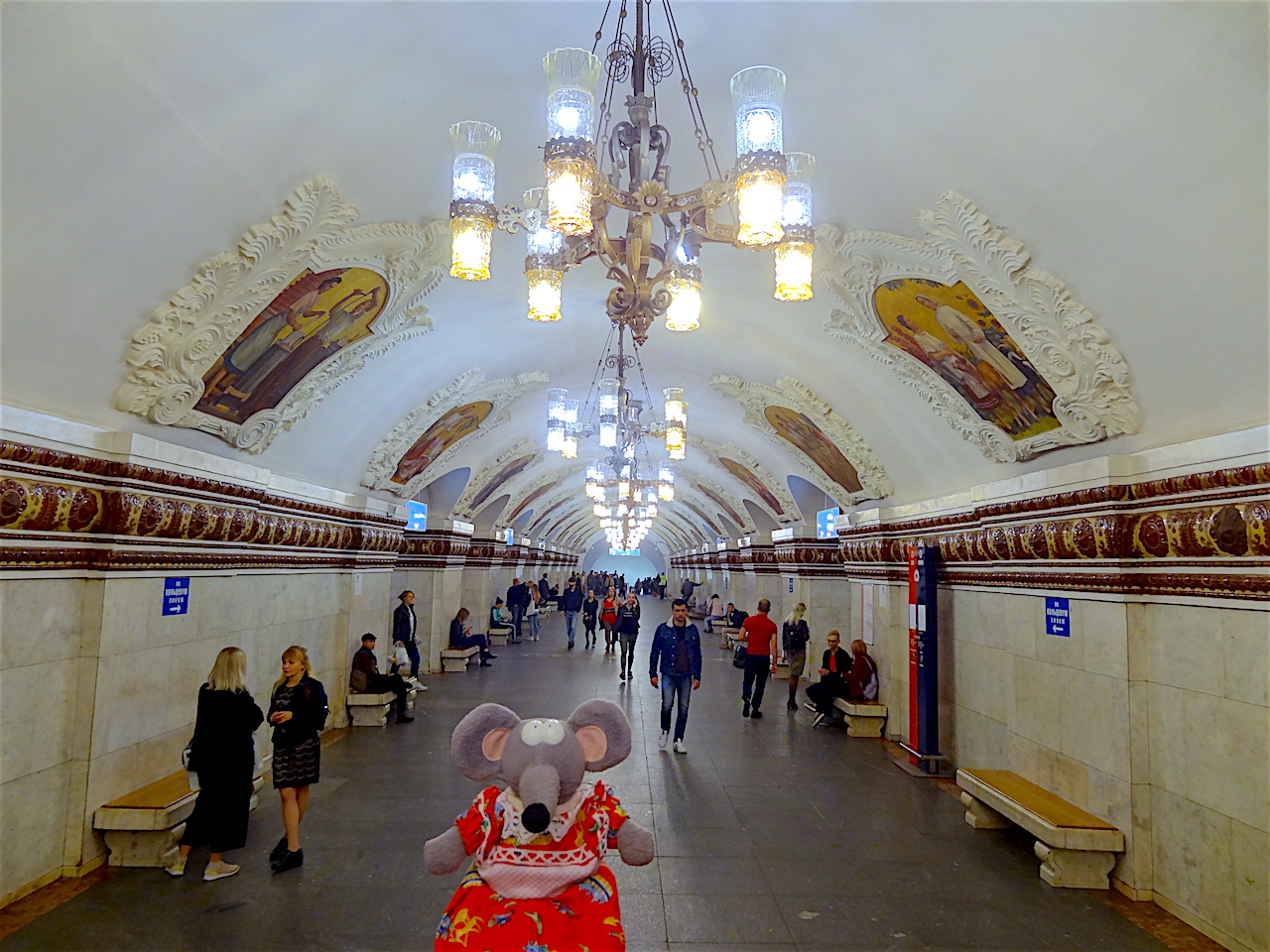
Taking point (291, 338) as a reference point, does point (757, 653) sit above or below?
below

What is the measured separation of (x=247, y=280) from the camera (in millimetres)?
4938

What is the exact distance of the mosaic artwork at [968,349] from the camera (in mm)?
5418

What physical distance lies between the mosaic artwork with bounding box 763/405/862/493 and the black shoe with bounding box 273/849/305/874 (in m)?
7.14

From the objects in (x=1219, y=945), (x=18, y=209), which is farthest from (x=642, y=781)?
(x=18, y=209)

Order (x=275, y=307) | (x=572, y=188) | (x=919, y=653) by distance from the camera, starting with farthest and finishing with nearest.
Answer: (x=919, y=653) → (x=275, y=307) → (x=572, y=188)

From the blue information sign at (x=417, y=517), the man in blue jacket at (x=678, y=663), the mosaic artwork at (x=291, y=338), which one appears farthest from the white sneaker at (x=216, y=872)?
the blue information sign at (x=417, y=517)

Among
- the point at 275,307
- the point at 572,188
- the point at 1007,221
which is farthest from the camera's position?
the point at 275,307

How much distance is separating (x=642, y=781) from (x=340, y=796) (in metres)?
2.57

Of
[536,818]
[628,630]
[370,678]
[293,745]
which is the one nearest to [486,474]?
[628,630]

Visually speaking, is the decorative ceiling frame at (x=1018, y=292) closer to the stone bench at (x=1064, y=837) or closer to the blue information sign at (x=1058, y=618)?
the blue information sign at (x=1058, y=618)

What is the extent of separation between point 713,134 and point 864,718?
7183mm

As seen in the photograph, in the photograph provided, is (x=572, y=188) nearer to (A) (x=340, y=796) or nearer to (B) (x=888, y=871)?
(B) (x=888, y=871)

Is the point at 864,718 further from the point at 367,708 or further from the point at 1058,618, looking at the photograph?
the point at 367,708

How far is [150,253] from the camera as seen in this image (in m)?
4.34
